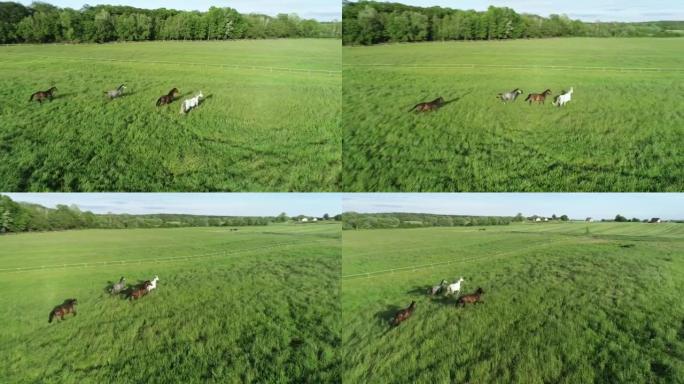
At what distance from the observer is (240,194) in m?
5.17

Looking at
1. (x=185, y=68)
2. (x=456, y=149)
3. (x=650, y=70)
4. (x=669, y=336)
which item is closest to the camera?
(x=669, y=336)

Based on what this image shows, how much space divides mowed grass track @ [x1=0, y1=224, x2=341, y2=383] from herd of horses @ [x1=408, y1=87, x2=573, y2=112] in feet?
5.94

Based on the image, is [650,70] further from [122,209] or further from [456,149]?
[122,209]

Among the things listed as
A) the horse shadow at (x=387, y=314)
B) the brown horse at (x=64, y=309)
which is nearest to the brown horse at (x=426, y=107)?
the horse shadow at (x=387, y=314)

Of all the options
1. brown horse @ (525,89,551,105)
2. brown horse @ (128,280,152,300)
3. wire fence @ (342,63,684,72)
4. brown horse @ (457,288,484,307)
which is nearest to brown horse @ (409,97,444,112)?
wire fence @ (342,63,684,72)

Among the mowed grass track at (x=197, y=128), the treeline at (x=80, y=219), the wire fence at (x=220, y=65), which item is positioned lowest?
the treeline at (x=80, y=219)

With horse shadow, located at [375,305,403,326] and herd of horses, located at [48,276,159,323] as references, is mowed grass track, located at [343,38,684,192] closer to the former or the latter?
horse shadow, located at [375,305,403,326]

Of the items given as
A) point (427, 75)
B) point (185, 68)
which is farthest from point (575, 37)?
point (185, 68)

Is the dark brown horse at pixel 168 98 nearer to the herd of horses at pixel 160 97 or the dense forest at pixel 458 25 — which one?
the herd of horses at pixel 160 97

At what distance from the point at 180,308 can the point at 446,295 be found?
10.2 ft

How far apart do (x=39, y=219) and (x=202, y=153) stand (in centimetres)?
203

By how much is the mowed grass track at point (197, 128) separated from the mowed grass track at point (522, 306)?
127 centimetres

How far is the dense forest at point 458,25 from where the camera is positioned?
528cm

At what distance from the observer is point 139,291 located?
5289 millimetres
